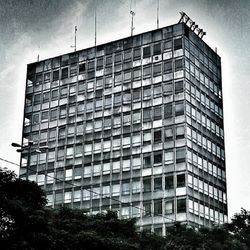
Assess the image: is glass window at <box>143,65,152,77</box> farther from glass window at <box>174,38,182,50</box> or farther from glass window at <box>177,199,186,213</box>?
glass window at <box>177,199,186,213</box>

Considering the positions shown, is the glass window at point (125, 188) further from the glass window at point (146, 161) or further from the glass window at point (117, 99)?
the glass window at point (117, 99)

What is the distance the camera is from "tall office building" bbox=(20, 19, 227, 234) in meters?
87.0

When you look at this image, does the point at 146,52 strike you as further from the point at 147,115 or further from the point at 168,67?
the point at 147,115

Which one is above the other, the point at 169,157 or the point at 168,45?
the point at 168,45

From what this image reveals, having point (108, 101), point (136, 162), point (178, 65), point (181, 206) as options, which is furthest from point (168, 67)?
point (181, 206)

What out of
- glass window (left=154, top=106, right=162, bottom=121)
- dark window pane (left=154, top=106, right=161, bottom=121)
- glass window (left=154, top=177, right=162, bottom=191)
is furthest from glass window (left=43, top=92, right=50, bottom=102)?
glass window (left=154, top=177, right=162, bottom=191)

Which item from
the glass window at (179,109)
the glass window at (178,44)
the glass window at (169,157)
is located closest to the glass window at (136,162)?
the glass window at (169,157)

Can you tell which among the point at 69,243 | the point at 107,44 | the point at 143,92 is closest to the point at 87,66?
the point at 107,44

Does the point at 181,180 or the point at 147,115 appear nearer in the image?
the point at 181,180

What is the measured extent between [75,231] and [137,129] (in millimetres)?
42388

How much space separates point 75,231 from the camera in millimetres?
50000

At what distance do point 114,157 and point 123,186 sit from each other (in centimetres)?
490

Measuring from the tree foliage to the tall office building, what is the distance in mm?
23675

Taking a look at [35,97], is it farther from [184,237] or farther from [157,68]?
[184,237]
